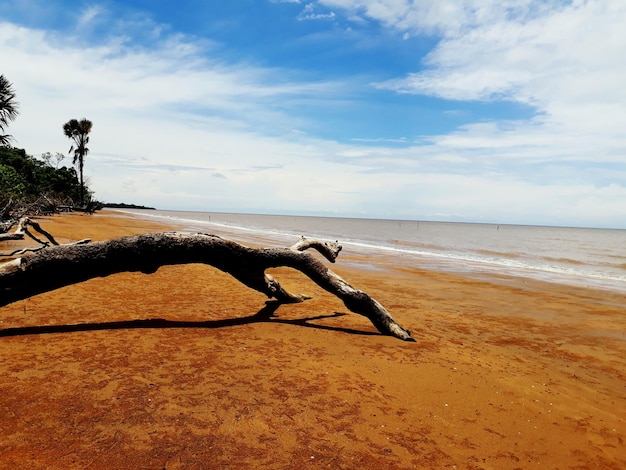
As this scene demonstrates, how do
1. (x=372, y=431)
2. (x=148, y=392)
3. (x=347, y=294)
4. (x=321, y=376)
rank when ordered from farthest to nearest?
(x=347, y=294), (x=321, y=376), (x=148, y=392), (x=372, y=431)

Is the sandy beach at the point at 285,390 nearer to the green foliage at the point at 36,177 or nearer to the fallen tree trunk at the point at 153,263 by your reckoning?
the fallen tree trunk at the point at 153,263

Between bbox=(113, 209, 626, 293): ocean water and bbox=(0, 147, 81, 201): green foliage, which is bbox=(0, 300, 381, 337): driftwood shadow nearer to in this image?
bbox=(113, 209, 626, 293): ocean water

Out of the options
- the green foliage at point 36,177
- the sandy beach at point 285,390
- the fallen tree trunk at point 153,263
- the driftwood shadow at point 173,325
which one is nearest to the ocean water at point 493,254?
the sandy beach at point 285,390

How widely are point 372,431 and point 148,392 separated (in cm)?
251

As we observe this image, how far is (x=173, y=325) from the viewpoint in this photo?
6891mm

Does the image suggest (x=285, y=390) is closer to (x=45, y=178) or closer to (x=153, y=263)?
(x=153, y=263)

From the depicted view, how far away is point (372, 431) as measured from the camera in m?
3.87

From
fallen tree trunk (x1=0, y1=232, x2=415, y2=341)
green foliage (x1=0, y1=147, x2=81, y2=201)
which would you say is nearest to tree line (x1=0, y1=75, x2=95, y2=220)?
green foliage (x1=0, y1=147, x2=81, y2=201)

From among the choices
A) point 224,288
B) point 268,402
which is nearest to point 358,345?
point 268,402

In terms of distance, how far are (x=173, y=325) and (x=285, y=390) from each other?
10.5 ft

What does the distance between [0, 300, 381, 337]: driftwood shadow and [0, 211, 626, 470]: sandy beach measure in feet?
0.14

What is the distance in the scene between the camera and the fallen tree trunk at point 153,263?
6.09 m

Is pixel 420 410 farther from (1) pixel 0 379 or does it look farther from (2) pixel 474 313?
(2) pixel 474 313

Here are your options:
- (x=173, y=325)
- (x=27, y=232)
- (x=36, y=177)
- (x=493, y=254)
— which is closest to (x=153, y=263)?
(x=173, y=325)
